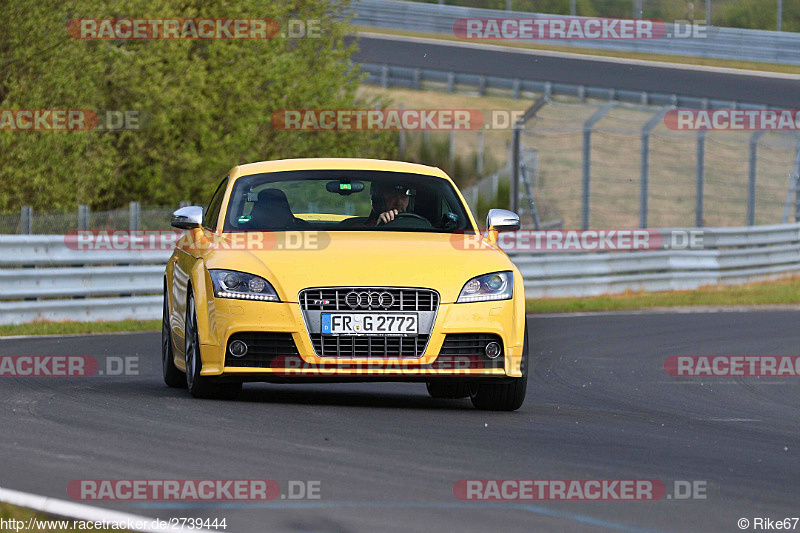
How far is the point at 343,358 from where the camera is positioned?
8.56 m

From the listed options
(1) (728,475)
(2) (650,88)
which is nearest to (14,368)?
(1) (728,475)

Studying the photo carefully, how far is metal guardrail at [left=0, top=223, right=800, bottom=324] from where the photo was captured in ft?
56.7

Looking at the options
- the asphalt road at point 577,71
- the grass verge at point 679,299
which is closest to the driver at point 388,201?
the grass verge at point 679,299

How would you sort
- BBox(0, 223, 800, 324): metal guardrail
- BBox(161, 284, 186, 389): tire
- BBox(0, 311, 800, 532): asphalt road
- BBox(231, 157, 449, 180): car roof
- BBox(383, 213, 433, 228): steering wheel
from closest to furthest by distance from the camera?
BBox(0, 311, 800, 532): asphalt road → BBox(383, 213, 433, 228): steering wheel → BBox(231, 157, 449, 180): car roof → BBox(161, 284, 186, 389): tire → BBox(0, 223, 800, 324): metal guardrail

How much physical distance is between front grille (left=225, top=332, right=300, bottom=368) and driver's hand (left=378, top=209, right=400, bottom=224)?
1.46m

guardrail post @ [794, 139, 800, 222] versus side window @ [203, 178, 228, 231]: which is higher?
side window @ [203, 178, 228, 231]

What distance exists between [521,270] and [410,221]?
13126 millimetres

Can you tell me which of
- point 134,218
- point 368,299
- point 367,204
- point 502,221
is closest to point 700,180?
point 134,218

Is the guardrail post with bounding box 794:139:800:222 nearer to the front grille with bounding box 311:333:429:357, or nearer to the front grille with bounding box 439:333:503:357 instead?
the front grille with bounding box 439:333:503:357

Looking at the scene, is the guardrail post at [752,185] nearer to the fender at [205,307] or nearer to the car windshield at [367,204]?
the car windshield at [367,204]

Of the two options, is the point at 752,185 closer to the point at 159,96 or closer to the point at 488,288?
the point at 159,96

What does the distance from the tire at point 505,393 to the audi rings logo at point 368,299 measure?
92 centimetres

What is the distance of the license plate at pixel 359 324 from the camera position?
856 cm

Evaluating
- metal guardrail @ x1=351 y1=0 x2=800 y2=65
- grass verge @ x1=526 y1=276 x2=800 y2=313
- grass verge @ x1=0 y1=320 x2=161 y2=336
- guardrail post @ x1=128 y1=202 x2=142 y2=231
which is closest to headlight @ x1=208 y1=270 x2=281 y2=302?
grass verge @ x1=0 y1=320 x2=161 y2=336
